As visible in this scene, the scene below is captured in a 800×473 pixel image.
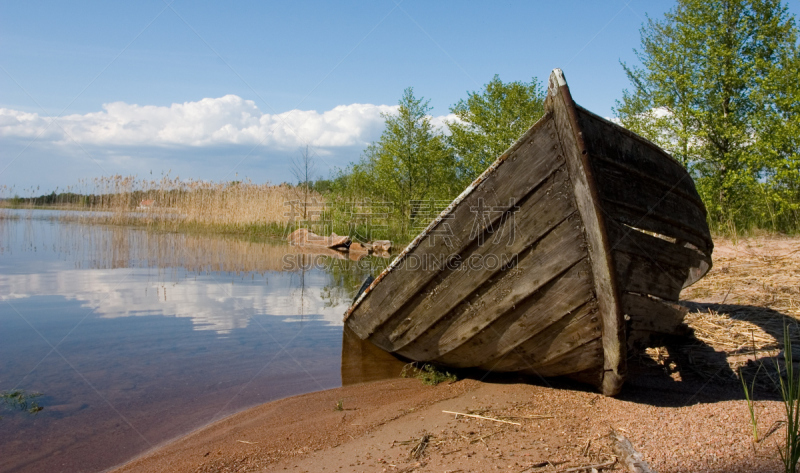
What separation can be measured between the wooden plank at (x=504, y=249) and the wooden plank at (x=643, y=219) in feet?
0.73

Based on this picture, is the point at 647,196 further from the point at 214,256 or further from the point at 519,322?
the point at 214,256

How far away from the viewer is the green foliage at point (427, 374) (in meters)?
4.06

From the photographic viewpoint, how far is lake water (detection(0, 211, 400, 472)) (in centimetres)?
344

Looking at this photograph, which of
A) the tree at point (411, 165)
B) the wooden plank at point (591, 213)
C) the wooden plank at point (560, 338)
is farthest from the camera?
the tree at point (411, 165)

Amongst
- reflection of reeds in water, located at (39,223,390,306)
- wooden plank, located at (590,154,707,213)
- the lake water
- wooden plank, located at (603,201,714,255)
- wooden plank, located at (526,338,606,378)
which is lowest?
the lake water

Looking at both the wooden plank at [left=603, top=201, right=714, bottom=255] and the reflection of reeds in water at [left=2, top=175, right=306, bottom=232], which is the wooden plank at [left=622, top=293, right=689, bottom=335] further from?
the reflection of reeds in water at [left=2, top=175, right=306, bottom=232]

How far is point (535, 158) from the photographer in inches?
120

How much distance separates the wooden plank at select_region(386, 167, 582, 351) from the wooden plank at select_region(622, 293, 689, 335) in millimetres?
511

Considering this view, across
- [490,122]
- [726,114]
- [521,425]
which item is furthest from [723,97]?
[521,425]

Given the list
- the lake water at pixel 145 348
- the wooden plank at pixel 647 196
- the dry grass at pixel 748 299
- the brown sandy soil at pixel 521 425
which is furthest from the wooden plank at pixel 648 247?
the lake water at pixel 145 348

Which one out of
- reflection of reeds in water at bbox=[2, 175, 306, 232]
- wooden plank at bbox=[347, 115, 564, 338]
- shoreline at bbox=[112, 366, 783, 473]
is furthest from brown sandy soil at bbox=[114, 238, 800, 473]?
reflection of reeds in water at bbox=[2, 175, 306, 232]

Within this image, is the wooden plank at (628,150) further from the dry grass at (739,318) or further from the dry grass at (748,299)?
the dry grass at (739,318)

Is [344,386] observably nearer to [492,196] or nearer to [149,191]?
[492,196]

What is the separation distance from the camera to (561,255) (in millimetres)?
3035
